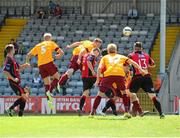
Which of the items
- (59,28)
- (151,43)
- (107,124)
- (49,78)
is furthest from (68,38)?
(107,124)

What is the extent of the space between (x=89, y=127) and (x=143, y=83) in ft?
12.7

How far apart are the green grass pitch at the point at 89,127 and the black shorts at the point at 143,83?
1.41 meters

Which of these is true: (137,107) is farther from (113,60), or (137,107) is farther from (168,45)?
(168,45)

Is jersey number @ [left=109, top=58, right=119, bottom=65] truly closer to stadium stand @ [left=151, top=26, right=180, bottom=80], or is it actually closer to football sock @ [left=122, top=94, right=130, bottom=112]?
football sock @ [left=122, top=94, right=130, bottom=112]

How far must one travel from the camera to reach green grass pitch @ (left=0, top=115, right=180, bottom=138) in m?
15.7

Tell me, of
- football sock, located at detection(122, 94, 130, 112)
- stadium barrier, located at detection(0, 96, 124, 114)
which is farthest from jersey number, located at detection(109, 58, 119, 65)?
stadium barrier, located at detection(0, 96, 124, 114)

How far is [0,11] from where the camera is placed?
45625 mm

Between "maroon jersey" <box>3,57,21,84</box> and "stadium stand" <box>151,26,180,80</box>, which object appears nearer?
"maroon jersey" <box>3,57,21,84</box>

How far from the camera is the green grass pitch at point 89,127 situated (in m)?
15.7

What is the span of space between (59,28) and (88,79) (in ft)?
66.4

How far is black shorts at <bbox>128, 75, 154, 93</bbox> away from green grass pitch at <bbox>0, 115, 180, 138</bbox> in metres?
1.41

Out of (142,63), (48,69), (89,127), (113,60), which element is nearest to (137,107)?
(142,63)

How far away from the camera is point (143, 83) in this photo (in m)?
20.4

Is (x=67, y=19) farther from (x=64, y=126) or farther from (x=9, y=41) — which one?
(x=64, y=126)
